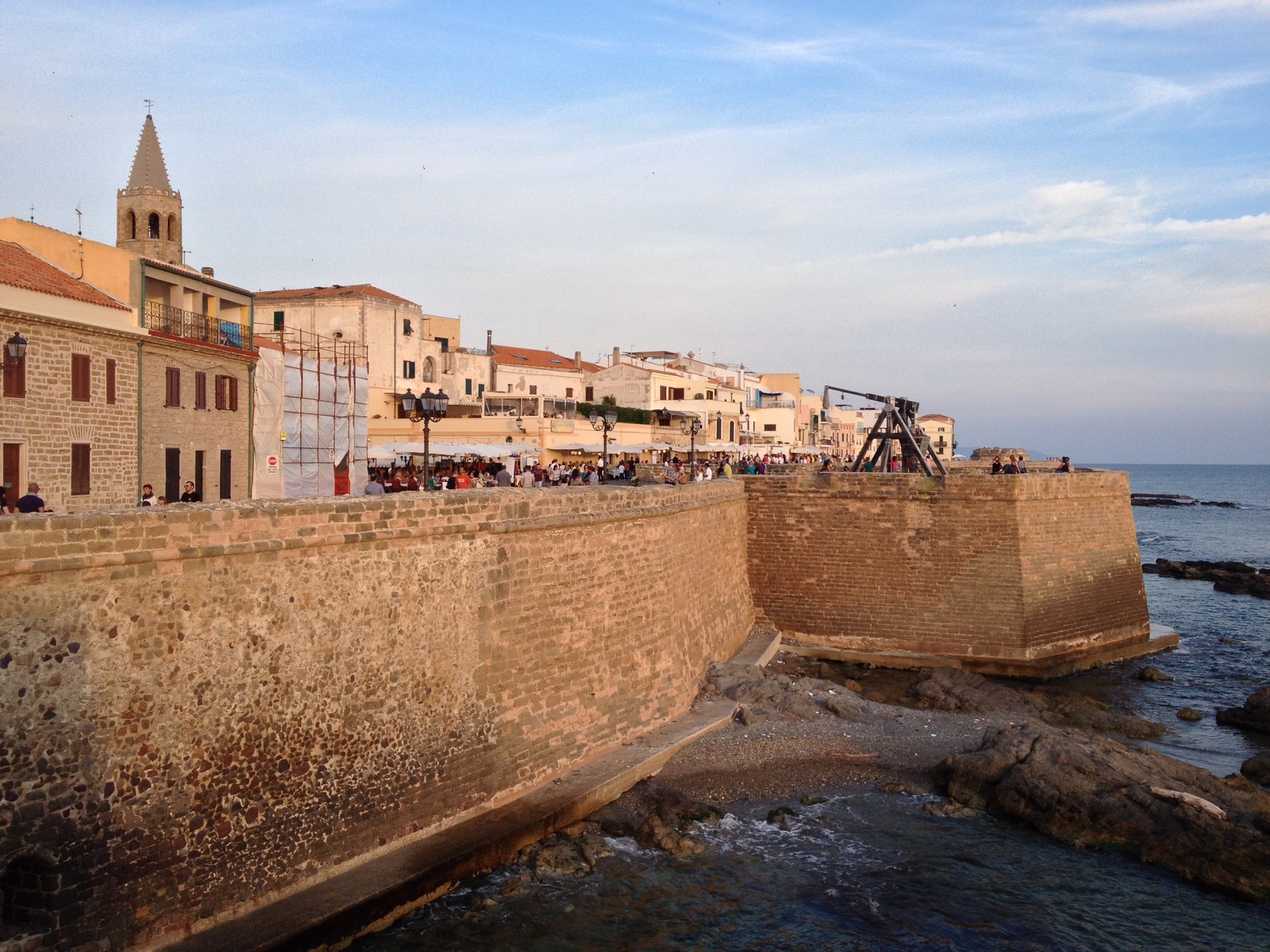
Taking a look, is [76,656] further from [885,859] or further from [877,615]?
[877,615]

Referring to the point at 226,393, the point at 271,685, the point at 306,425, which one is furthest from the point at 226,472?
the point at 271,685

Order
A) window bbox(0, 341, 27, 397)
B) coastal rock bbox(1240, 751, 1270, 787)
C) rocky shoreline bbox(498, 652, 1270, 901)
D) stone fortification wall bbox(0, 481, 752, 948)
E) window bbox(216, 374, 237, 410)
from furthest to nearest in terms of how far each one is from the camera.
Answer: window bbox(216, 374, 237, 410), window bbox(0, 341, 27, 397), coastal rock bbox(1240, 751, 1270, 787), rocky shoreline bbox(498, 652, 1270, 901), stone fortification wall bbox(0, 481, 752, 948)

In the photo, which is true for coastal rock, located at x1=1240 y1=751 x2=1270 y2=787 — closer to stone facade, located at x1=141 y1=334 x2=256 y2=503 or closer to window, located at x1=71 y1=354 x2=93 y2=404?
stone facade, located at x1=141 y1=334 x2=256 y2=503

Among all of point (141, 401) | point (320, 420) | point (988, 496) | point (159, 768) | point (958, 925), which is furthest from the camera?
point (320, 420)

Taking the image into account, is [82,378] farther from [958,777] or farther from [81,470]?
[958,777]

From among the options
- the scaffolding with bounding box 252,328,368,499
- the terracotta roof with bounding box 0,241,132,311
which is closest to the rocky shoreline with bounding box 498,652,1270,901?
the scaffolding with bounding box 252,328,368,499

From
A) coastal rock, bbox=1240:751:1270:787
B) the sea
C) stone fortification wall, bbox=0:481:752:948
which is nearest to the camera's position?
stone fortification wall, bbox=0:481:752:948

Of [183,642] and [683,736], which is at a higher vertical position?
[183,642]

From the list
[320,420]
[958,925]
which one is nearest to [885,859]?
[958,925]

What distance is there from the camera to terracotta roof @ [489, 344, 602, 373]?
4881 centimetres

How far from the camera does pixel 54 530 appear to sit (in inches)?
311

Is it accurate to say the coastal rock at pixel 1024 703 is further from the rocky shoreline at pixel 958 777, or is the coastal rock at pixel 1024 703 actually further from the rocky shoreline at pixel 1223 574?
the rocky shoreline at pixel 1223 574

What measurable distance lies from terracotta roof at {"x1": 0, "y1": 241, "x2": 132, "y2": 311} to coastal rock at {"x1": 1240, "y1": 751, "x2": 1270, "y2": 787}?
1965 centimetres

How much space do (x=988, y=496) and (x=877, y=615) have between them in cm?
359
